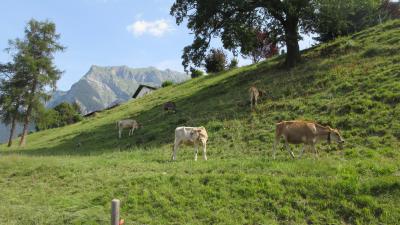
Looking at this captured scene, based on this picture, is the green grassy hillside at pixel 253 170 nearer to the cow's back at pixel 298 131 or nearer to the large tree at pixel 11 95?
the cow's back at pixel 298 131

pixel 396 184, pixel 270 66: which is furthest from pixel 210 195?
pixel 270 66

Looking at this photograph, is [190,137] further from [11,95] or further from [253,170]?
[11,95]

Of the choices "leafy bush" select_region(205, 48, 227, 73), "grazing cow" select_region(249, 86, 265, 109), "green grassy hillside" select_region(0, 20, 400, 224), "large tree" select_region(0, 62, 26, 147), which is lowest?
"green grassy hillside" select_region(0, 20, 400, 224)

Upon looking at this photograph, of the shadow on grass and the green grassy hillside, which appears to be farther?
the shadow on grass

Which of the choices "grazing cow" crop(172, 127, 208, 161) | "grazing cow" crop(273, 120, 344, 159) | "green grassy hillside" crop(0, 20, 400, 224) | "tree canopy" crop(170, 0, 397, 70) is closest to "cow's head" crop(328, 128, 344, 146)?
"grazing cow" crop(273, 120, 344, 159)

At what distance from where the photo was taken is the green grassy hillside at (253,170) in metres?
12.4

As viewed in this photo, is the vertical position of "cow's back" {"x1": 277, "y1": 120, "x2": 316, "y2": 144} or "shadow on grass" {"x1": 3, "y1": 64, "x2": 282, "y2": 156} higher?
"shadow on grass" {"x1": 3, "y1": 64, "x2": 282, "y2": 156}

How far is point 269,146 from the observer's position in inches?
794

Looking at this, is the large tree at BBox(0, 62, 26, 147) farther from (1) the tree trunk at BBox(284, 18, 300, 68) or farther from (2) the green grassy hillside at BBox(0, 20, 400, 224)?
(1) the tree trunk at BBox(284, 18, 300, 68)

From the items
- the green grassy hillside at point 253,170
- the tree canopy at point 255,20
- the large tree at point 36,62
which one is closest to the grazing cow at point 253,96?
the green grassy hillside at point 253,170

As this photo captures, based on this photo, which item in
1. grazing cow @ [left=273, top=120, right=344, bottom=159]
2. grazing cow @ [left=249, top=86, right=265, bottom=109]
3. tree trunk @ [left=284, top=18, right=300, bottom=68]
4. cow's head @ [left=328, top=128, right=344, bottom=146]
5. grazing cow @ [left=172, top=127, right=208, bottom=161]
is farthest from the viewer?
tree trunk @ [left=284, top=18, right=300, bottom=68]

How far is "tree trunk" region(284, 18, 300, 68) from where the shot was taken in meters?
34.8

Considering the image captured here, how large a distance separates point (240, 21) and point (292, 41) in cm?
457

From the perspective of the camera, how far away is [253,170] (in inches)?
598
